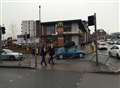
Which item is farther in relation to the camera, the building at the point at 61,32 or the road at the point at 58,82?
the building at the point at 61,32

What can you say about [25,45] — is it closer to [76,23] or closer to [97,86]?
[76,23]

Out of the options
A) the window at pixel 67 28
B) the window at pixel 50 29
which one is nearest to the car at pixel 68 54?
the window at pixel 67 28

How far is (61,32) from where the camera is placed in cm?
5762

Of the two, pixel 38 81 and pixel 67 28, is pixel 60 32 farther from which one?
pixel 38 81

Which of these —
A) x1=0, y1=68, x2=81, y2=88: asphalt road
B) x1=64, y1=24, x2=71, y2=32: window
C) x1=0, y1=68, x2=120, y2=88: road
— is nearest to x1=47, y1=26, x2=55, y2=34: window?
x1=64, y1=24, x2=71, y2=32: window

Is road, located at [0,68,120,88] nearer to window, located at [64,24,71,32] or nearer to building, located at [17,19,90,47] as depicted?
building, located at [17,19,90,47]

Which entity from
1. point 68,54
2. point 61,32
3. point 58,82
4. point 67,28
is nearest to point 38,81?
point 58,82

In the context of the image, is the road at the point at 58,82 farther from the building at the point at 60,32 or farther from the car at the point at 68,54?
the building at the point at 60,32

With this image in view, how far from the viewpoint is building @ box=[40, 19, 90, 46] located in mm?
57469

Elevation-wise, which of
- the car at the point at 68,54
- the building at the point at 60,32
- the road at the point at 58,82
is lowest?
the road at the point at 58,82

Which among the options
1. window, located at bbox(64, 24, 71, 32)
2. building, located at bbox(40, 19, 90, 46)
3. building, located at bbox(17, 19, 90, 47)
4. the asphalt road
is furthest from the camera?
window, located at bbox(64, 24, 71, 32)

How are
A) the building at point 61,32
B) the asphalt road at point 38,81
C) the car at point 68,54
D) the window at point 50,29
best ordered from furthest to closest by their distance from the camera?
the window at point 50,29 → the building at point 61,32 → the car at point 68,54 → the asphalt road at point 38,81

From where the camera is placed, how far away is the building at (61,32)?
57469 millimetres

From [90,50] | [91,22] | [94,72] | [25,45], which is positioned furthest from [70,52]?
[25,45]
